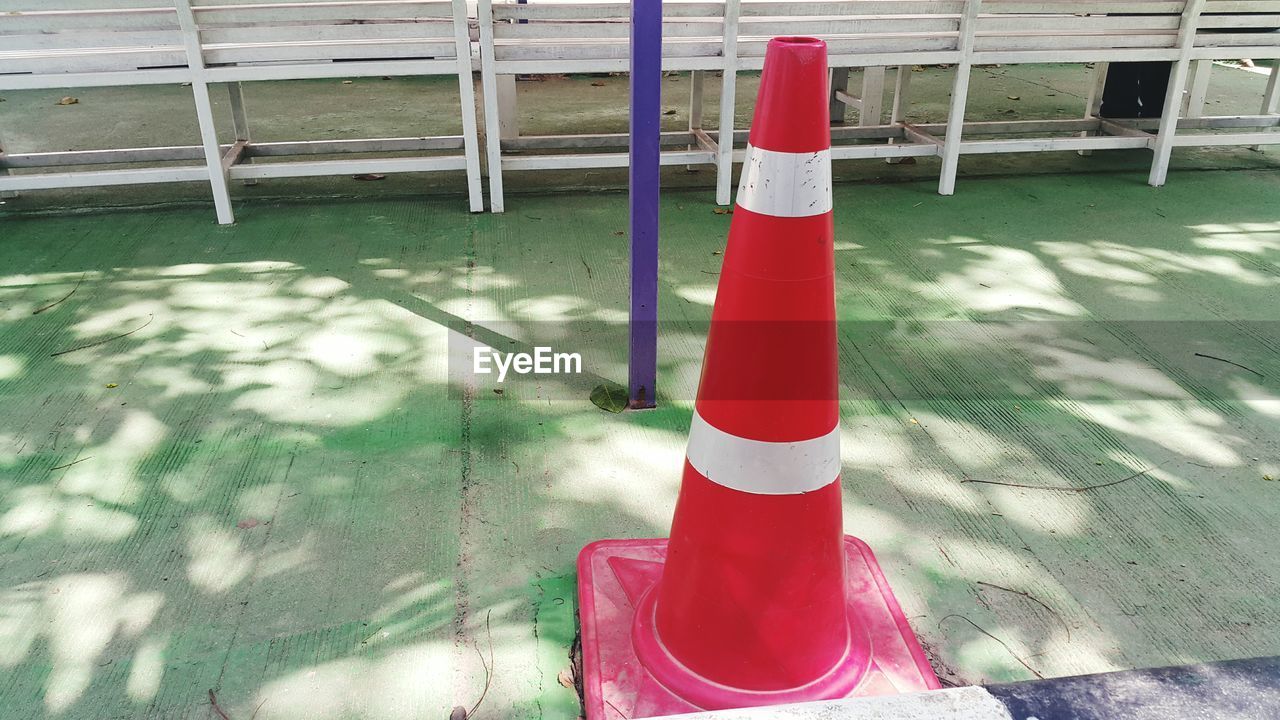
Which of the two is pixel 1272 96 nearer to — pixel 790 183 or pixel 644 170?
pixel 644 170

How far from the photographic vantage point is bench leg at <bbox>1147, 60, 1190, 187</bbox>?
4.91 metres

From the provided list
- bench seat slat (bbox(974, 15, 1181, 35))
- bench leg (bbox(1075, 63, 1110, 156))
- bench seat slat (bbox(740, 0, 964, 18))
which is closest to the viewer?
bench seat slat (bbox(740, 0, 964, 18))

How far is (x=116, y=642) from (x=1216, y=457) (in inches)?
112

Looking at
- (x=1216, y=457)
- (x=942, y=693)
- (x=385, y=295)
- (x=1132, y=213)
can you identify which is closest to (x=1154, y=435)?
(x=1216, y=457)

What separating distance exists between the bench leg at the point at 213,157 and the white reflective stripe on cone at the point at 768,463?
11.4ft

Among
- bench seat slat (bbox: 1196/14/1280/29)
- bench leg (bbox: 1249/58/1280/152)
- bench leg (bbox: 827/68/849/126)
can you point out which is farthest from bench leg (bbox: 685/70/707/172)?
bench leg (bbox: 1249/58/1280/152)

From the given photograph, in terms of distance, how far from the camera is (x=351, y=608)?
2.00 meters

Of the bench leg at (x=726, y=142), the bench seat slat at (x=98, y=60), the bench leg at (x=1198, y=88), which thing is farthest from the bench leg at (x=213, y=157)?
the bench leg at (x=1198, y=88)

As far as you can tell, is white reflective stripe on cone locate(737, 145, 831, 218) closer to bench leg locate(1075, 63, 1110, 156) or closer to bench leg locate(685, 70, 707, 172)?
bench leg locate(685, 70, 707, 172)

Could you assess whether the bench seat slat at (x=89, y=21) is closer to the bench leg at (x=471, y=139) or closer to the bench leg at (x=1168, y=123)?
the bench leg at (x=471, y=139)

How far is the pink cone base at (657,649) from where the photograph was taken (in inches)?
67.1

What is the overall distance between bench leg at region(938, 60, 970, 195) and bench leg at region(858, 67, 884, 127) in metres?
0.95

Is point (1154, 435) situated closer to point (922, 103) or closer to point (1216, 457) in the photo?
point (1216, 457)

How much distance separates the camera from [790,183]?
158 cm
